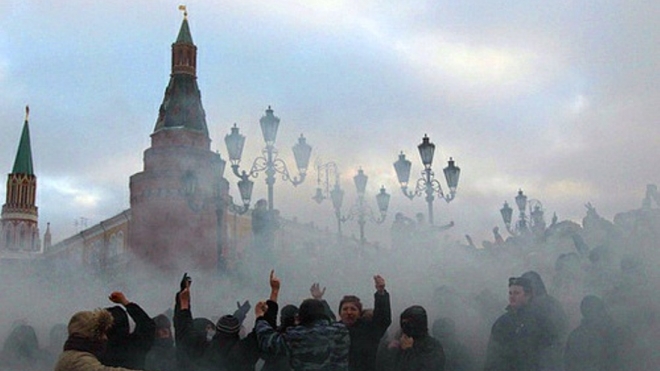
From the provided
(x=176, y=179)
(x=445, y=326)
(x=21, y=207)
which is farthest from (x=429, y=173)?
(x=21, y=207)

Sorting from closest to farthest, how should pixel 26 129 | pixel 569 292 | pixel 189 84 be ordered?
pixel 569 292
pixel 189 84
pixel 26 129

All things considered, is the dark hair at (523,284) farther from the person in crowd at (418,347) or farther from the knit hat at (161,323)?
the knit hat at (161,323)

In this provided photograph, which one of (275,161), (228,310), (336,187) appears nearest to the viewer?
(228,310)

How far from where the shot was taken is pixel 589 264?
7.03m

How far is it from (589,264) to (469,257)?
8.73ft

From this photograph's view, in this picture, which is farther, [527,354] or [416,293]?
[416,293]

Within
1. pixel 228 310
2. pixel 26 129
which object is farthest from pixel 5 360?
pixel 26 129

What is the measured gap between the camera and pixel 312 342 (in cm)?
407

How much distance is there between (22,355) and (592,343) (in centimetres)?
560

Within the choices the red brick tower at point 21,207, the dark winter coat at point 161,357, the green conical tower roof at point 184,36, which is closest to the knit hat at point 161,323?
the dark winter coat at point 161,357

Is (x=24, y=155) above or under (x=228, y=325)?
above

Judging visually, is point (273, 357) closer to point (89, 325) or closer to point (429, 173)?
point (89, 325)

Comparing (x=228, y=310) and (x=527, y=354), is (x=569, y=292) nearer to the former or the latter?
(x=527, y=354)

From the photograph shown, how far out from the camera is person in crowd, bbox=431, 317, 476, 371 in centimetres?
603
